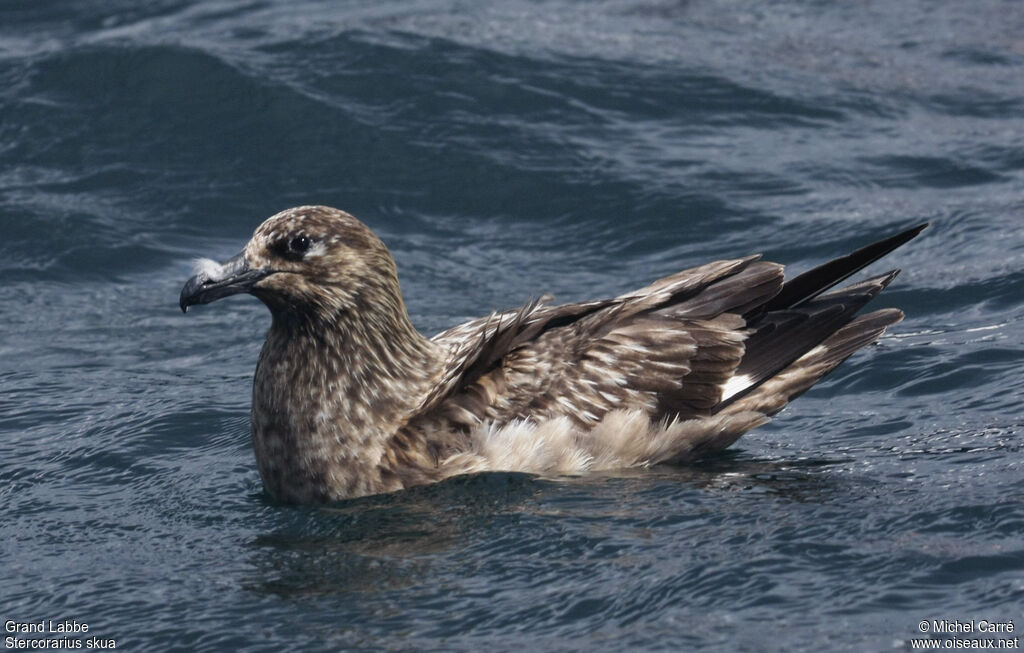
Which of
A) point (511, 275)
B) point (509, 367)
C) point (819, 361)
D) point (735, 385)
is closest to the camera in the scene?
point (509, 367)

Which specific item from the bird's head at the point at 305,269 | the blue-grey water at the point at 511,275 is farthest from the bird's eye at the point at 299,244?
the blue-grey water at the point at 511,275

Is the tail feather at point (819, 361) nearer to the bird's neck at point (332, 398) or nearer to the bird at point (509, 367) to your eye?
the bird at point (509, 367)

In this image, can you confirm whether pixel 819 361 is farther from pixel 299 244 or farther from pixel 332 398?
pixel 299 244

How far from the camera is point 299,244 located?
697 cm

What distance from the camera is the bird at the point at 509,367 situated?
22.7ft

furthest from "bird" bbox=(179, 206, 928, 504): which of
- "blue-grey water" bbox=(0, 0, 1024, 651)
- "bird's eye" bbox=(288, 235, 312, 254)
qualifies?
"blue-grey water" bbox=(0, 0, 1024, 651)

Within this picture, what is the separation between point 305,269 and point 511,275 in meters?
3.67

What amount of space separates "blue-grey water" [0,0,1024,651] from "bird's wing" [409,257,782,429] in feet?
1.18

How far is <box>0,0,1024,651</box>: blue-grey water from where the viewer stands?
5.94 metres

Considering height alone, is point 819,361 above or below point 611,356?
below

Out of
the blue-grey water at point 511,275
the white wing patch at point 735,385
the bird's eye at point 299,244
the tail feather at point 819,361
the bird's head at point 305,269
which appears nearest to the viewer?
the blue-grey water at point 511,275

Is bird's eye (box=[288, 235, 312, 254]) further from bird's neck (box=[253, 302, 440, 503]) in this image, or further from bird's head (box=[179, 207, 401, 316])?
bird's neck (box=[253, 302, 440, 503])

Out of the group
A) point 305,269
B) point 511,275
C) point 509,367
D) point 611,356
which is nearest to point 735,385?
point 611,356

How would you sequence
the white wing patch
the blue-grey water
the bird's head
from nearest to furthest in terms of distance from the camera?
the blue-grey water, the bird's head, the white wing patch
